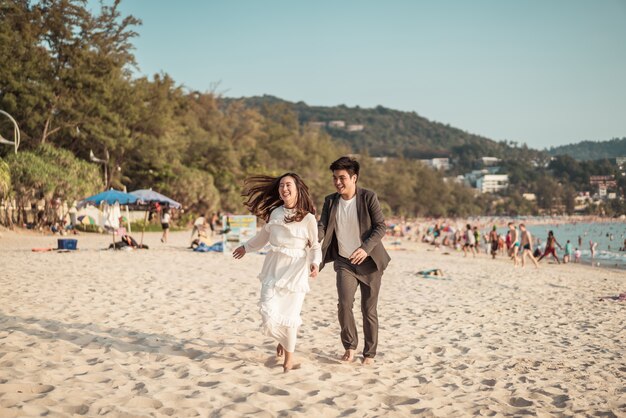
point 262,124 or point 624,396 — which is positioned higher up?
point 262,124

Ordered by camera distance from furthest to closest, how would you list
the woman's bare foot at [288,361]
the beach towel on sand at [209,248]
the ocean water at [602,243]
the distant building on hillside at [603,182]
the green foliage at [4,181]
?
the distant building on hillside at [603,182] → the ocean water at [602,243] → the green foliage at [4,181] → the beach towel on sand at [209,248] → the woman's bare foot at [288,361]

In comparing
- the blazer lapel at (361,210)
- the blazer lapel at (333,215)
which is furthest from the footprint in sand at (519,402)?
the blazer lapel at (333,215)

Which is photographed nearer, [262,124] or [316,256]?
[316,256]

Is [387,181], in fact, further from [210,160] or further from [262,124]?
[210,160]

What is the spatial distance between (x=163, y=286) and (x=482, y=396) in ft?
22.2

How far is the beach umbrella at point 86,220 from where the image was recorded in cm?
3009

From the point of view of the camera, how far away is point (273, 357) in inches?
207

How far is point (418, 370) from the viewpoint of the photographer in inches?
200

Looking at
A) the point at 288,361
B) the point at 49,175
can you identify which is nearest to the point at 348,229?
the point at 288,361

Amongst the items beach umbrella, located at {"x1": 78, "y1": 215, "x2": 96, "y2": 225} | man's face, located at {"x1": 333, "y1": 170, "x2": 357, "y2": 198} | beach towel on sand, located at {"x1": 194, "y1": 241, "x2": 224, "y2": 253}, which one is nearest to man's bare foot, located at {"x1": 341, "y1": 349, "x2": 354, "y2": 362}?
man's face, located at {"x1": 333, "y1": 170, "x2": 357, "y2": 198}

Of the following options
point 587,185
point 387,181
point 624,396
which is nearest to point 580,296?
point 624,396

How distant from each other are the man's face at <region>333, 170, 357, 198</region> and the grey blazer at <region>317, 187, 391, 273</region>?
0.29 feet

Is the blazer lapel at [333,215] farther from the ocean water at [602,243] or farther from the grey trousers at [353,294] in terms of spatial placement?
the ocean water at [602,243]

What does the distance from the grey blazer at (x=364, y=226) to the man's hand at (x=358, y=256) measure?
99mm
